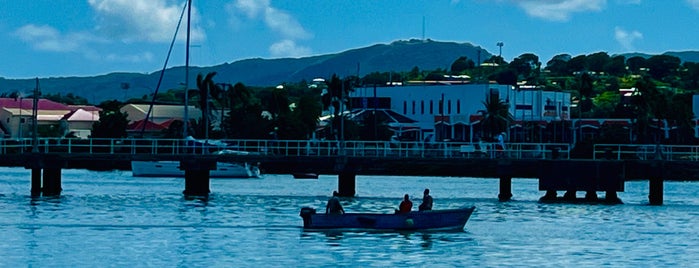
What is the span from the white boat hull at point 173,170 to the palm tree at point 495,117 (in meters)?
55.5

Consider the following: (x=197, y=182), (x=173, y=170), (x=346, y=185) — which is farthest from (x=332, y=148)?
(x=173, y=170)

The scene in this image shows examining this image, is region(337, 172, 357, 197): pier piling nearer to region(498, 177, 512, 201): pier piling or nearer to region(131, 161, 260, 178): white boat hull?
region(498, 177, 512, 201): pier piling

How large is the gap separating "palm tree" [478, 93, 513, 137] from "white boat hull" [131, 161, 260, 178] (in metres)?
55.5

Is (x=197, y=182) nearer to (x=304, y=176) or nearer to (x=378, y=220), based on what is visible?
(x=378, y=220)

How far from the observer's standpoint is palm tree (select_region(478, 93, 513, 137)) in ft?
623

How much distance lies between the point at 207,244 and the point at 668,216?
3088 cm

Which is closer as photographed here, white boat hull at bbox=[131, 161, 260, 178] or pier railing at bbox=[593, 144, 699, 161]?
pier railing at bbox=[593, 144, 699, 161]

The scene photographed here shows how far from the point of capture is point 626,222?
79.1 metres

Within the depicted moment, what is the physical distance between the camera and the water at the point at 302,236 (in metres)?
57.8

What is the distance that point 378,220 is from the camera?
218 ft

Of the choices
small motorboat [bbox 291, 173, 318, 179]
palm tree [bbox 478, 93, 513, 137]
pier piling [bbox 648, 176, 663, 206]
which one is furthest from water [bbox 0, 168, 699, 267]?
palm tree [bbox 478, 93, 513, 137]

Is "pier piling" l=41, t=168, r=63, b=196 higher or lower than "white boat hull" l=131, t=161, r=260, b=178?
lower

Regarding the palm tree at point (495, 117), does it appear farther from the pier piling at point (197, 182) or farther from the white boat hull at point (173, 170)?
the pier piling at point (197, 182)

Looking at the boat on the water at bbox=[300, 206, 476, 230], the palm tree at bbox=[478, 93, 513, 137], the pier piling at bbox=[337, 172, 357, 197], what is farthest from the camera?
the palm tree at bbox=[478, 93, 513, 137]
